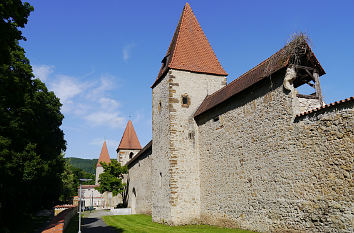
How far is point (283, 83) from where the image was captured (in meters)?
10.3

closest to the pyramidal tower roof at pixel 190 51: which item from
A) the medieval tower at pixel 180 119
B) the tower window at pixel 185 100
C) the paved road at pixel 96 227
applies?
the medieval tower at pixel 180 119

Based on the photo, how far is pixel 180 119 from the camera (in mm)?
17094

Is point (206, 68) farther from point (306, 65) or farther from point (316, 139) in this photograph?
point (316, 139)

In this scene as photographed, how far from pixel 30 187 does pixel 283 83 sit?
1549 cm

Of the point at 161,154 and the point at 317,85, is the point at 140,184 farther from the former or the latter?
the point at 317,85

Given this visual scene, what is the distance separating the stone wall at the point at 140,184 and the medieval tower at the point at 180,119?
493 cm

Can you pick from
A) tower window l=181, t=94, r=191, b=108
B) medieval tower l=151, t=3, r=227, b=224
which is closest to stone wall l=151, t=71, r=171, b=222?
medieval tower l=151, t=3, r=227, b=224

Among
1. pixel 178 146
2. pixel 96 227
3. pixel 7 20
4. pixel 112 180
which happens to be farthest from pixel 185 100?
pixel 112 180

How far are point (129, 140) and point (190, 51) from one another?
26328 mm

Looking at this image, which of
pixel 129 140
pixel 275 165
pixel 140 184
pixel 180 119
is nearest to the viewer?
pixel 275 165

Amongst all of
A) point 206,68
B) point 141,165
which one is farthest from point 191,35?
point 141,165

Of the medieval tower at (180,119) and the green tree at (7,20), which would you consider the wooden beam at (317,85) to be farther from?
the green tree at (7,20)

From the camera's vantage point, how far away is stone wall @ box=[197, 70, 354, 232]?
8.08 m

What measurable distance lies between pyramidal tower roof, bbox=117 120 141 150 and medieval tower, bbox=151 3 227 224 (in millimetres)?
23136
